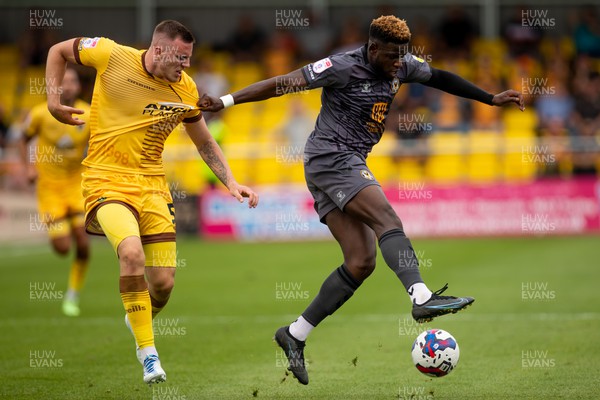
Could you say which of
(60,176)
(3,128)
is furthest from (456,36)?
→ (60,176)

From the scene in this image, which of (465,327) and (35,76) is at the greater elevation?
(35,76)

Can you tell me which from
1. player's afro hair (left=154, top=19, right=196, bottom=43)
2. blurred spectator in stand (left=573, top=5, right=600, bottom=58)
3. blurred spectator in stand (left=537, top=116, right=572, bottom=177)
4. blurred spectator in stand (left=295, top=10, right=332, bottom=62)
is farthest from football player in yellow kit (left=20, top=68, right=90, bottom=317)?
blurred spectator in stand (left=573, top=5, right=600, bottom=58)

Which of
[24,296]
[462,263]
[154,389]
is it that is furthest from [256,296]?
[154,389]

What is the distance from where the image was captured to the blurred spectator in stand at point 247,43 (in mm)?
27906

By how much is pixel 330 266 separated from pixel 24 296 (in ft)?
17.6

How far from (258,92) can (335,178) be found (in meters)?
0.91

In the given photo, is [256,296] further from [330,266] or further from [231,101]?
[231,101]

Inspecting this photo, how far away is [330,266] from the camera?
16969 mm

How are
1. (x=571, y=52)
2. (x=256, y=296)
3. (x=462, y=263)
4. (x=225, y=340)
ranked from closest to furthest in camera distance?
(x=225, y=340), (x=256, y=296), (x=462, y=263), (x=571, y=52)

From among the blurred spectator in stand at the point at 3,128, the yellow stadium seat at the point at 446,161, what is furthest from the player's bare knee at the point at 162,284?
the blurred spectator in stand at the point at 3,128

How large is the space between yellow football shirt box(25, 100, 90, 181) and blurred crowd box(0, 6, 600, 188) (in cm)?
927

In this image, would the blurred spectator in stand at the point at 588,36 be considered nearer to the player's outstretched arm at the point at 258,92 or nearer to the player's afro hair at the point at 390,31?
the player's afro hair at the point at 390,31

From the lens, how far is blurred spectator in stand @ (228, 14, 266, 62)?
2791 centimetres

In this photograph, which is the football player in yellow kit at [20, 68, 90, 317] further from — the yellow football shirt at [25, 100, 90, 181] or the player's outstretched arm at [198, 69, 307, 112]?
the player's outstretched arm at [198, 69, 307, 112]
